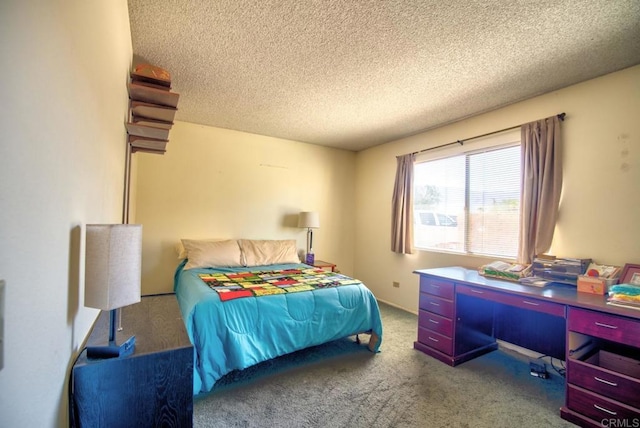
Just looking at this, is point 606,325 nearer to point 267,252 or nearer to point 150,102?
point 150,102

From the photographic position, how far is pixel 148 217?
364 centimetres

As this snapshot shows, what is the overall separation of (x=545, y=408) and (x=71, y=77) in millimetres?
3074

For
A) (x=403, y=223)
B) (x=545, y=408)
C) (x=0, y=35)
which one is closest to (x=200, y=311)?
(x=0, y=35)

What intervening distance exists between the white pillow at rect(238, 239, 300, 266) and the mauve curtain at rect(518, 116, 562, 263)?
8.87 ft

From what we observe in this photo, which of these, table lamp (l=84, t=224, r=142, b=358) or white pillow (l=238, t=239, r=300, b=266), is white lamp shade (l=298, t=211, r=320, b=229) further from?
table lamp (l=84, t=224, r=142, b=358)

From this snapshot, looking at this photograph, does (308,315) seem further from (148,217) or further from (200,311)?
(148,217)

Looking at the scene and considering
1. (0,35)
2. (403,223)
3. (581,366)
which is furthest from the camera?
(403,223)

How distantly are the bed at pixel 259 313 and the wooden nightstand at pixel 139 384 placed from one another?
891 mm

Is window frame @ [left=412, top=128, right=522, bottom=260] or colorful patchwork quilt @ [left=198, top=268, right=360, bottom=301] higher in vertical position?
window frame @ [left=412, top=128, right=522, bottom=260]

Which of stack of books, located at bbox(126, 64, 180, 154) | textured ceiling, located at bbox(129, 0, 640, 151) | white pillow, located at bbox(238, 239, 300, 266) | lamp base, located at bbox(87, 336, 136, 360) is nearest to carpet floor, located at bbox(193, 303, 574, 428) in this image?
lamp base, located at bbox(87, 336, 136, 360)

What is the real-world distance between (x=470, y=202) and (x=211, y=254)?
10.3 ft

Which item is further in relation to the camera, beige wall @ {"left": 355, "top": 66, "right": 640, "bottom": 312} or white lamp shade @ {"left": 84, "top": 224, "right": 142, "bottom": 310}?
beige wall @ {"left": 355, "top": 66, "right": 640, "bottom": 312}

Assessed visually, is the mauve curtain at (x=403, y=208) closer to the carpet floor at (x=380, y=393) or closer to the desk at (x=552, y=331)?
the desk at (x=552, y=331)

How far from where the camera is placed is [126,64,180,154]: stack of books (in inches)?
71.6
